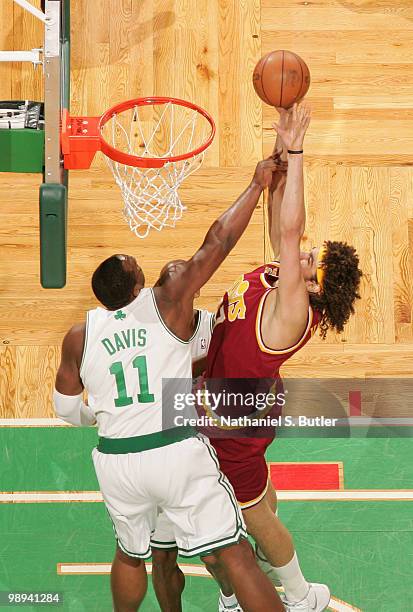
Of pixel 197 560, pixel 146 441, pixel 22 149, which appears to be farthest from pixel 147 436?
pixel 22 149

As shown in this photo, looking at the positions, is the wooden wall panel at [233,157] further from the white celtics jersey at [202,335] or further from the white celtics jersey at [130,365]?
the white celtics jersey at [130,365]

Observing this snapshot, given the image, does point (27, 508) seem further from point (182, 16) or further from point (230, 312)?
point (182, 16)

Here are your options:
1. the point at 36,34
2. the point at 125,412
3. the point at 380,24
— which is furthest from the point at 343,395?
the point at 36,34

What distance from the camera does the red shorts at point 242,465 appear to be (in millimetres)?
4008

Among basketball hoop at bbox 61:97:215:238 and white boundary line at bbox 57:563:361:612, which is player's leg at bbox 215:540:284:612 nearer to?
white boundary line at bbox 57:563:361:612

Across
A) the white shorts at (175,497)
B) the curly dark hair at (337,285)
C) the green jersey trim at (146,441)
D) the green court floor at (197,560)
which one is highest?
the curly dark hair at (337,285)

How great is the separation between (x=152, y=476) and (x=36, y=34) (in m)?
3.81

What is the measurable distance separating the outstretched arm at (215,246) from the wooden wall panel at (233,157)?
5.16ft

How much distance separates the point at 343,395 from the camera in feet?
18.3

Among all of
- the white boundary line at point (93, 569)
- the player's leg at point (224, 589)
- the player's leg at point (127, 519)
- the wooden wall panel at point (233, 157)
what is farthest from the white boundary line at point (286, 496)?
the player's leg at point (127, 519)

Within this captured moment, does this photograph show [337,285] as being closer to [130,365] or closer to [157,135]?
[130,365]

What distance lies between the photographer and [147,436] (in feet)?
12.4

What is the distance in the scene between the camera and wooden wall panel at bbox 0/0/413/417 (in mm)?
5730

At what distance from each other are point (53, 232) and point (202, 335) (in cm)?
83
